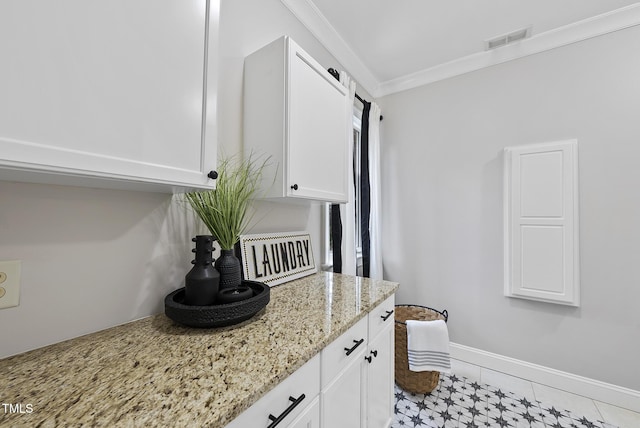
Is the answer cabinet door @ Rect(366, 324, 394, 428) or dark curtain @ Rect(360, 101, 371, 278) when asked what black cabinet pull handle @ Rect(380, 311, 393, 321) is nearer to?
cabinet door @ Rect(366, 324, 394, 428)

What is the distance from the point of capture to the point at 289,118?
1234mm

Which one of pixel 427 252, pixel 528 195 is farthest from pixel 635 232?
pixel 427 252

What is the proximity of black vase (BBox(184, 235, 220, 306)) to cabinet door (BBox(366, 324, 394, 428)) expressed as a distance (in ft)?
2.38

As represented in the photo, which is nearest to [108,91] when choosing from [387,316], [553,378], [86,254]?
[86,254]

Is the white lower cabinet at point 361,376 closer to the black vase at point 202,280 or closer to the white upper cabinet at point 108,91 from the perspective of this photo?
the black vase at point 202,280

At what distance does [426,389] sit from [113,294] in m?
1.96

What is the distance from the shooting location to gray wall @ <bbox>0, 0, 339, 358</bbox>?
724mm

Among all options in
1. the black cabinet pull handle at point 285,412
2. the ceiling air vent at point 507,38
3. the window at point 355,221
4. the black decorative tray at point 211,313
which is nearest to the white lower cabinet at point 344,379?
the black cabinet pull handle at point 285,412

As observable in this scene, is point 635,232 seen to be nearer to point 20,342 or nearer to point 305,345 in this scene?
point 305,345

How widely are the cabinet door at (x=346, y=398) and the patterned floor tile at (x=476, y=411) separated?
29.5 inches

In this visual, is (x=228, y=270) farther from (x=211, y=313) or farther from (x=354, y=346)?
(x=354, y=346)

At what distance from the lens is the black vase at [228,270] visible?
0.99m

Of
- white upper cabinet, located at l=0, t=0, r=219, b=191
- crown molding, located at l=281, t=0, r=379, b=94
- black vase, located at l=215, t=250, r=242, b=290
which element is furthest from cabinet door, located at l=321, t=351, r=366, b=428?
crown molding, located at l=281, t=0, r=379, b=94

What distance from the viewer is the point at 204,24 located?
861 millimetres
